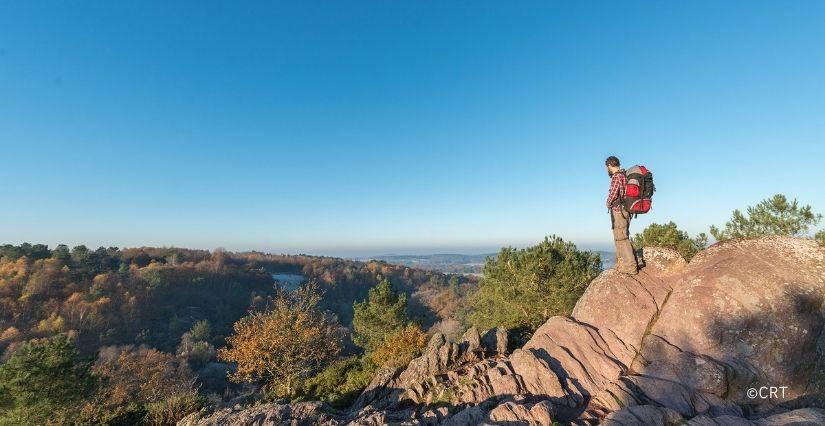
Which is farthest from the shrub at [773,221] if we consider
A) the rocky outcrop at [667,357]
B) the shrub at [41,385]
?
the shrub at [41,385]

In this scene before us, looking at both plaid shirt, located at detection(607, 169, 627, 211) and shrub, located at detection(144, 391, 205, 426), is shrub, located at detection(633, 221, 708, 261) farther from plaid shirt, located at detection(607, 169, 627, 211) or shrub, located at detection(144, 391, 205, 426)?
shrub, located at detection(144, 391, 205, 426)

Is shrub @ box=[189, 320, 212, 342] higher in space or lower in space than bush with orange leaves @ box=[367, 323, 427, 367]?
lower

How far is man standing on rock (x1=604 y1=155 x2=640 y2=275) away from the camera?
1237cm

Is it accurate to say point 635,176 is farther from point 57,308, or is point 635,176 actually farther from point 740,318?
point 57,308

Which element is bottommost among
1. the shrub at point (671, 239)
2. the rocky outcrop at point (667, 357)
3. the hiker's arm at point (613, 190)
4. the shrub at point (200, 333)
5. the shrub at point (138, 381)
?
the shrub at point (200, 333)

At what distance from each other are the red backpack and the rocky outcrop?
3.62 metres

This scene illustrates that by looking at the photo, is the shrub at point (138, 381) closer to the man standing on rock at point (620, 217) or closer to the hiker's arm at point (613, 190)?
the man standing on rock at point (620, 217)

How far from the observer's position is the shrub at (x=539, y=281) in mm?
28125

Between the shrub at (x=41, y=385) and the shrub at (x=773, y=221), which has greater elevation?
the shrub at (x=773, y=221)

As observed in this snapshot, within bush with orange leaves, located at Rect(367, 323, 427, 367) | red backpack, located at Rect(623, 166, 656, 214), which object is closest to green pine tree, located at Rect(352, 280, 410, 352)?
bush with orange leaves, located at Rect(367, 323, 427, 367)

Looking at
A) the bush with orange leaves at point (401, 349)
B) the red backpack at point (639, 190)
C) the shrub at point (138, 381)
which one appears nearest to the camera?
the red backpack at point (639, 190)

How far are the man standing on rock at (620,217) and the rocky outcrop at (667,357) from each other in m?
0.57

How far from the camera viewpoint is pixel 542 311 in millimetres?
29141

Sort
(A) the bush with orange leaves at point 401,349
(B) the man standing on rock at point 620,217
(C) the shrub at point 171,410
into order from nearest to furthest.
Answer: (B) the man standing on rock at point 620,217 → (C) the shrub at point 171,410 → (A) the bush with orange leaves at point 401,349
